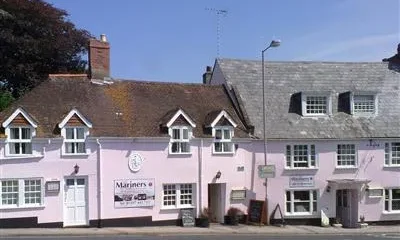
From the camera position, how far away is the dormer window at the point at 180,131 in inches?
1184

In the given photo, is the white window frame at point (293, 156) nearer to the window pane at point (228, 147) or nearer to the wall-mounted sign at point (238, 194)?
the wall-mounted sign at point (238, 194)

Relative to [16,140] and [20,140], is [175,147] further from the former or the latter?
[16,140]

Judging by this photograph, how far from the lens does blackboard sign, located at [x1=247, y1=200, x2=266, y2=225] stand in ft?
103

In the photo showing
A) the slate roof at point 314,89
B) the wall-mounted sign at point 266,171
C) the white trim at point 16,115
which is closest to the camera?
the white trim at point 16,115

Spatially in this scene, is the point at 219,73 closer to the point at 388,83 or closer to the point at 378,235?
the point at 388,83


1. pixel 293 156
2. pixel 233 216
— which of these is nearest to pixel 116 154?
pixel 233 216

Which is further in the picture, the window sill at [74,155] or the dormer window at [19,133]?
the window sill at [74,155]

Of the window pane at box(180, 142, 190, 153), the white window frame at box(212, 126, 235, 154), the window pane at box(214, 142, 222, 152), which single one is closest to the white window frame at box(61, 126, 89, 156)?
the window pane at box(180, 142, 190, 153)

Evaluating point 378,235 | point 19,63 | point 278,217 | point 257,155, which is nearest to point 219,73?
point 257,155

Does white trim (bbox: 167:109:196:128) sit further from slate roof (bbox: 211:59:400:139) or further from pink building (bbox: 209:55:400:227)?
slate roof (bbox: 211:59:400:139)

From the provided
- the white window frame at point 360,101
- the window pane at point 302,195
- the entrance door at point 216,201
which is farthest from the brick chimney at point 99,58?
the white window frame at point 360,101

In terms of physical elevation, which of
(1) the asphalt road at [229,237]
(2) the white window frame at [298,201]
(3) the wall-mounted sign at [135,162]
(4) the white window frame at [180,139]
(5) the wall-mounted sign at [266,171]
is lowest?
(1) the asphalt road at [229,237]

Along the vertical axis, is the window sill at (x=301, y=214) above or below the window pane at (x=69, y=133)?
below

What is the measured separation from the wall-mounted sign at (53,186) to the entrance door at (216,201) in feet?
27.2
